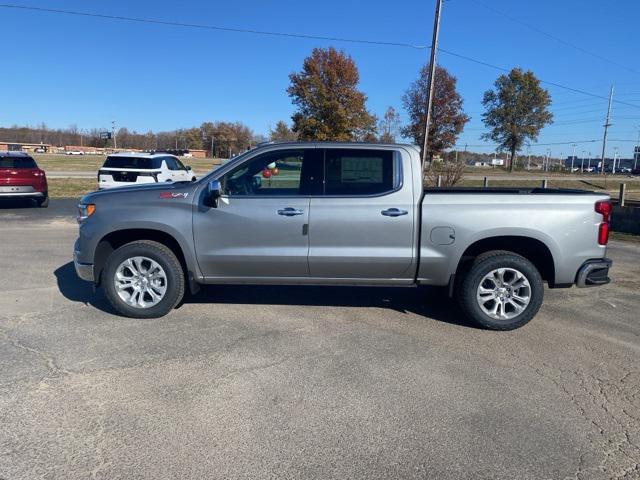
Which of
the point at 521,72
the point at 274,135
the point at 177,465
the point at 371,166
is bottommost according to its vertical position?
the point at 177,465

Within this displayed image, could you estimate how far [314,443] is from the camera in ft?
10.1

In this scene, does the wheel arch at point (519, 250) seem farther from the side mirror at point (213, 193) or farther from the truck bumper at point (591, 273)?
Result: the side mirror at point (213, 193)

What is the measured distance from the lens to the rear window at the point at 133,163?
52.2 feet

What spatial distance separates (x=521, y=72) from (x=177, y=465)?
188 feet

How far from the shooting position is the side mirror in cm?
498

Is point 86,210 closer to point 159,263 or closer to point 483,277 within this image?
point 159,263

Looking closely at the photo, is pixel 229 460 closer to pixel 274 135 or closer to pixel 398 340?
pixel 398 340

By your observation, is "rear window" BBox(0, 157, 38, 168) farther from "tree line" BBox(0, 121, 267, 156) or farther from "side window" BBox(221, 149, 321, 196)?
"tree line" BBox(0, 121, 267, 156)

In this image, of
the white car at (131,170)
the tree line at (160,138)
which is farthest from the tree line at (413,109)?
the tree line at (160,138)

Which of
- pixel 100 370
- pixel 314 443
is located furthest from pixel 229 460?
pixel 100 370

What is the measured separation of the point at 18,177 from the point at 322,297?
458 inches

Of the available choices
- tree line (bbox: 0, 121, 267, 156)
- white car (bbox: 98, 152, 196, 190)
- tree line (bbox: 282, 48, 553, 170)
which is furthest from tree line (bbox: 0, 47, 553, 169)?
tree line (bbox: 0, 121, 267, 156)

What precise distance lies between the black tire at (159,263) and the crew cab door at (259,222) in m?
0.30

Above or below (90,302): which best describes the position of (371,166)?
above
